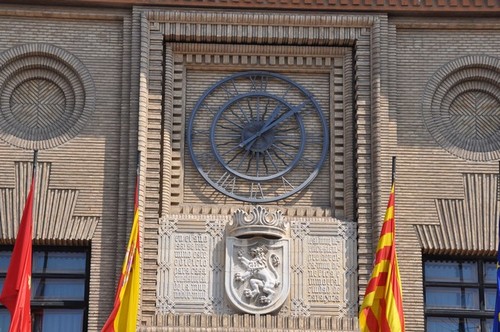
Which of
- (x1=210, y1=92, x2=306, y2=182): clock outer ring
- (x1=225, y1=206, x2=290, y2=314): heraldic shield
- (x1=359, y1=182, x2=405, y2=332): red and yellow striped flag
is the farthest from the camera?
(x1=210, y1=92, x2=306, y2=182): clock outer ring

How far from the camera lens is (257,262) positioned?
21.8 meters

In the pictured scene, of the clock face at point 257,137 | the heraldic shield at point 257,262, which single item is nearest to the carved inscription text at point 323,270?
the heraldic shield at point 257,262

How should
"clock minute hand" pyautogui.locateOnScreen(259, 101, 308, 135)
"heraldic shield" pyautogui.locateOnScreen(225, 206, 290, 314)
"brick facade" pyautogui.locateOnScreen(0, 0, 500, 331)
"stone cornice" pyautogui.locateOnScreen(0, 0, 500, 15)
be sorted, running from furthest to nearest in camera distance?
"stone cornice" pyautogui.locateOnScreen(0, 0, 500, 15), "clock minute hand" pyautogui.locateOnScreen(259, 101, 308, 135), "brick facade" pyautogui.locateOnScreen(0, 0, 500, 331), "heraldic shield" pyautogui.locateOnScreen(225, 206, 290, 314)

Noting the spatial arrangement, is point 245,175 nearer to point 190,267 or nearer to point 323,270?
point 190,267

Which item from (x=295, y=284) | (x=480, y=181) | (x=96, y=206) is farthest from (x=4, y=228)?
(x=480, y=181)

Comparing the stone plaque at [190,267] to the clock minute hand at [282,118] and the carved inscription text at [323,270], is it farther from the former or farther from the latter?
the clock minute hand at [282,118]

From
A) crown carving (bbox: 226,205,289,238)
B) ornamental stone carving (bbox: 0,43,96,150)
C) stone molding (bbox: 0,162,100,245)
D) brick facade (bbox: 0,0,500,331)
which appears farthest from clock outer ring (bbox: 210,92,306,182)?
stone molding (bbox: 0,162,100,245)

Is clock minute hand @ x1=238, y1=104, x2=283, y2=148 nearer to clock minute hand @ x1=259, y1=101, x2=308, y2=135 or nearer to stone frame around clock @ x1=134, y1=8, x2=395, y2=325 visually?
clock minute hand @ x1=259, y1=101, x2=308, y2=135

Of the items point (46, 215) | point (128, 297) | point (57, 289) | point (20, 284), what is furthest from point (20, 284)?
point (46, 215)

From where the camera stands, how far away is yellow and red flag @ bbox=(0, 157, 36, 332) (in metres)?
19.6

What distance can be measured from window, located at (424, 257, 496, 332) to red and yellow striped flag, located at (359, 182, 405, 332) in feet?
5.95

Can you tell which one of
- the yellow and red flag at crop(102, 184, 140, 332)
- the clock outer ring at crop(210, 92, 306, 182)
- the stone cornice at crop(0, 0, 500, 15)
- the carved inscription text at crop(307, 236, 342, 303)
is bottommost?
the yellow and red flag at crop(102, 184, 140, 332)

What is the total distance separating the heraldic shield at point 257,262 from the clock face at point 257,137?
85 cm

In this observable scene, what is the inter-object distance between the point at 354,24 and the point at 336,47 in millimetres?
486
